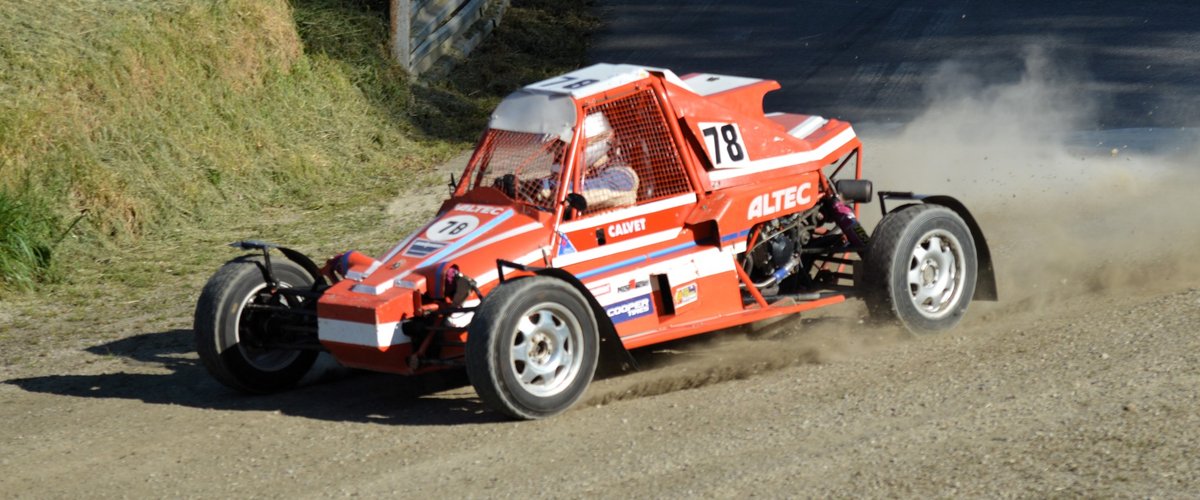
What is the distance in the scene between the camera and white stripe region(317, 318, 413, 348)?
7.50 meters

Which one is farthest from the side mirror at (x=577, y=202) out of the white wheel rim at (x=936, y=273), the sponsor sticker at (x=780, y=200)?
the white wheel rim at (x=936, y=273)

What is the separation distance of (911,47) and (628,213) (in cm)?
1030

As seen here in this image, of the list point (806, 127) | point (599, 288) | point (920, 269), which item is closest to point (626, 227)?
point (599, 288)

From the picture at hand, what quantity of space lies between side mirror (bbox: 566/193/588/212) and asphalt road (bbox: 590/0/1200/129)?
26.8ft

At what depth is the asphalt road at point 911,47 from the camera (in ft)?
51.7

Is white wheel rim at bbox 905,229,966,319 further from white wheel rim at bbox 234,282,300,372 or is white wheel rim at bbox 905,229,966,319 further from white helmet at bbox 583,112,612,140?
white wheel rim at bbox 234,282,300,372

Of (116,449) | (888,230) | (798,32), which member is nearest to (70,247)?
(116,449)

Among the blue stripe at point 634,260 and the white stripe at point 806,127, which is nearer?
the blue stripe at point 634,260

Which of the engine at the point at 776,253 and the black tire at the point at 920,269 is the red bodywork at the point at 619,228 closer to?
the engine at the point at 776,253

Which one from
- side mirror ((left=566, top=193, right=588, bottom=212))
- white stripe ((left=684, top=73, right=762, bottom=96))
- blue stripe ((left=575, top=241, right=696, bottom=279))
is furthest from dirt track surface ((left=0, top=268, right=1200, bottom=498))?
white stripe ((left=684, top=73, right=762, bottom=96))

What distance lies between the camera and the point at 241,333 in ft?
27.5

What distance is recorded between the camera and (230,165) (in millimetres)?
14047

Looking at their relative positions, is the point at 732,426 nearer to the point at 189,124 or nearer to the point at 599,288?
the point at 599,288

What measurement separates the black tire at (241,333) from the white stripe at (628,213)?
182cm
